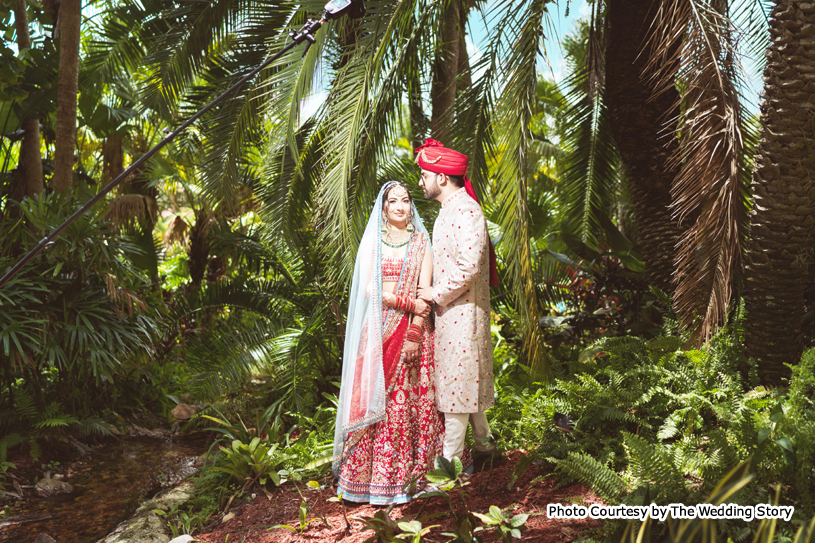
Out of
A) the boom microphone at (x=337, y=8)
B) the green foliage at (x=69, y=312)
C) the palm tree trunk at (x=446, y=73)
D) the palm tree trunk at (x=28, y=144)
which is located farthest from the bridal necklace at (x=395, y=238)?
the palm tree trunk at (x=28, y=144)

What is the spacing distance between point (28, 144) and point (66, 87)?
104 centimetres

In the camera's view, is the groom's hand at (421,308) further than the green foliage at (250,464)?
No

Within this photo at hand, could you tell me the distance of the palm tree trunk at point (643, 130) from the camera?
16.9ft

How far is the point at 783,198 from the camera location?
10.9ft

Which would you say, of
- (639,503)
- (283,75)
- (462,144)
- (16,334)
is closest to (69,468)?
(16,334)

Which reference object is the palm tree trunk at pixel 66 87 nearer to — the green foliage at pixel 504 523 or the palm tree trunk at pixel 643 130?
the palm tree trunk at pixel 643 130

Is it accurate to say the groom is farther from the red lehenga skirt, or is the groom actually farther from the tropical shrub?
the tropical shrub

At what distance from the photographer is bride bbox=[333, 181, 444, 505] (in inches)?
136

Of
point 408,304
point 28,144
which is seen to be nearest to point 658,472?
point 408,304

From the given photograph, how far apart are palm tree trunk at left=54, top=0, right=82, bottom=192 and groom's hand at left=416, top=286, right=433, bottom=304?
4768 millimetres

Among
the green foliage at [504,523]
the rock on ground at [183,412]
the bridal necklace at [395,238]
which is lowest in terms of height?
the rock on ground at [183,412]

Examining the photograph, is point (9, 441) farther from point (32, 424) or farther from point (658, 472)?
point (658, 472)

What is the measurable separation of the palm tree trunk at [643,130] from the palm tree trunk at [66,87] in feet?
18.4

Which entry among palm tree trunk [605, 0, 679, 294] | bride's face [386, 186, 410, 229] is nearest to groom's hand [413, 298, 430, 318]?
bride's face [386, 186, 410, 229]
